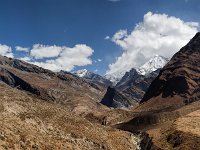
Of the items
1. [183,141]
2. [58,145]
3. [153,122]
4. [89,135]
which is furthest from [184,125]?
[153,122]

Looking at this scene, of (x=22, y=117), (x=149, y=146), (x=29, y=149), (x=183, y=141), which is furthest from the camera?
(x=149, y=146)

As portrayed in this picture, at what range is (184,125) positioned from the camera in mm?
91062

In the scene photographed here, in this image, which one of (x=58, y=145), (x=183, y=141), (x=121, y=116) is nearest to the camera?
(x=58, y=145)

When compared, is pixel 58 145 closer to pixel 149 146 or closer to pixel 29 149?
pixel 29 149

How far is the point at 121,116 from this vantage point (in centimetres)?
19075

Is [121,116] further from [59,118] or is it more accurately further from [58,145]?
[58,145]

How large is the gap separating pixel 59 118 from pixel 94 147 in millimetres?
11355

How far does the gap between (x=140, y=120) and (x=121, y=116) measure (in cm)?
3976

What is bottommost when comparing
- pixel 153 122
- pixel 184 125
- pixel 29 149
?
pixel 29 149

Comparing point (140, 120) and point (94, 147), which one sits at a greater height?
point (140, 120)

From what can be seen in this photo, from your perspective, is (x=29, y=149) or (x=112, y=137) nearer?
(x=29, y=149)

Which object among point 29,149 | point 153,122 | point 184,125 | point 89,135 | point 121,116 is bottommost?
point 29,149

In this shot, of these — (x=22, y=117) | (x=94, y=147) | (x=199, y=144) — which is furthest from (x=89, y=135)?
(x=199, y=144)

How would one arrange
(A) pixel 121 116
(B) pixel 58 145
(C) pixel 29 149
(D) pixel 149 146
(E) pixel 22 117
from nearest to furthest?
(C) pixel 29 149, (B) pixel 58 145, (E) pixel 22 117, (D) pixel 149 146, (A) pixel 121 116
